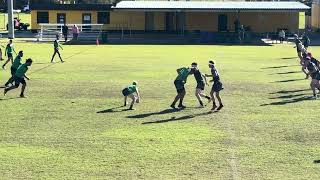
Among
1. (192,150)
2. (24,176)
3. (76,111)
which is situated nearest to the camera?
(24,176)

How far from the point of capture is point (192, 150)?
1379cm

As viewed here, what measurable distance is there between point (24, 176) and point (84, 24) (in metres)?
47.1

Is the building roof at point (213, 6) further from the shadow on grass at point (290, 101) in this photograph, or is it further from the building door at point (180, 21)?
the shadow on grass at point (290, 101)

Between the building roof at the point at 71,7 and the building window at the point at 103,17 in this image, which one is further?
the building window at the point at 103,17

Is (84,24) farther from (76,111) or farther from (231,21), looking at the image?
(76,111)

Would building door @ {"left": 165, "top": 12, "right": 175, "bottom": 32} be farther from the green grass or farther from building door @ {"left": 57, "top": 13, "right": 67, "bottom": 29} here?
the green grass

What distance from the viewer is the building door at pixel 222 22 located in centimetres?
6312

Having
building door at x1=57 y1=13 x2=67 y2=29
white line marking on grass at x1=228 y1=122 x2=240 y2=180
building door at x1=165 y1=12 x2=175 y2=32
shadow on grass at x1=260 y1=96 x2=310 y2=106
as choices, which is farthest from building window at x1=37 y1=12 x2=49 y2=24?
white line marking on grass at x1=228 y1=122 x2=240 y2=180

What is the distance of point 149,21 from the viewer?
62.8 meters

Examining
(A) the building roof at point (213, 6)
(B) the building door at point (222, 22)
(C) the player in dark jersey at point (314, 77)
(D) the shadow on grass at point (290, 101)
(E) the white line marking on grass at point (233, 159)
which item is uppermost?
(A) the building roof at point (213, 6)

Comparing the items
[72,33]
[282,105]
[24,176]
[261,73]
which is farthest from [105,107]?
[72,33]

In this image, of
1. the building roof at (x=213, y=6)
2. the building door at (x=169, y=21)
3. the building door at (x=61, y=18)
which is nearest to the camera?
the building roof at (x=213, y=6)

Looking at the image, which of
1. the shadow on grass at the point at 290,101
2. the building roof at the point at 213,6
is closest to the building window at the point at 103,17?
the building roof at the point at 213,6

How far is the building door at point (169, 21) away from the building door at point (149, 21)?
Answer: 1.64 meters
